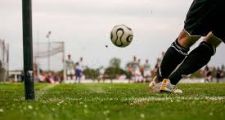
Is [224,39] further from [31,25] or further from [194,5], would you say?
[31,25]

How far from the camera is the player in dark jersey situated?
30.1 feet

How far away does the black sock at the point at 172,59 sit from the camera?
32.9ft

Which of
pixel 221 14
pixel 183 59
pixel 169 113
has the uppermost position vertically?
pixel 221 14

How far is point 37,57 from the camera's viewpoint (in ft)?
193

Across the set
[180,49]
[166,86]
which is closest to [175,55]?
[180,49]

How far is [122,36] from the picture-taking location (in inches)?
722

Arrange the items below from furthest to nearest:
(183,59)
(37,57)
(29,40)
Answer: (37,57) < (183,59) < (29,40)

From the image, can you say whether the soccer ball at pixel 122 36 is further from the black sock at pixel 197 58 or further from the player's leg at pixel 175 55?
the black sock at pixel 197 58

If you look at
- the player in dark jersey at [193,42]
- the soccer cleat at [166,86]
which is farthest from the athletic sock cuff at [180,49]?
the soccer cleat at [166,86]

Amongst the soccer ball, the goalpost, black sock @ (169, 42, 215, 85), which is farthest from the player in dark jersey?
the soccer ball

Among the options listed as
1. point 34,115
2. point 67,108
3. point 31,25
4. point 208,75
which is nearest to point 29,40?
point 31,25

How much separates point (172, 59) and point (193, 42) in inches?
22.3

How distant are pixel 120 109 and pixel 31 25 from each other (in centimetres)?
240

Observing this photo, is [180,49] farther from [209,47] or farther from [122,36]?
[122,36]
